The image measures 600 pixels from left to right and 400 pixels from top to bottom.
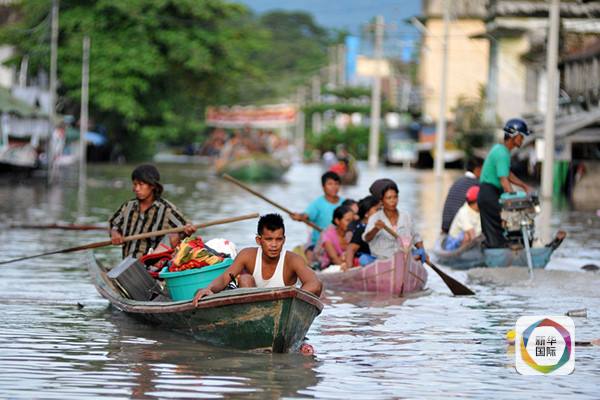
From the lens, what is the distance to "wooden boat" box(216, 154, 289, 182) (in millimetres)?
47625

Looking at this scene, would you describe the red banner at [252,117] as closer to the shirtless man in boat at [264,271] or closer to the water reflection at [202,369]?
the water reflection at [202,369]

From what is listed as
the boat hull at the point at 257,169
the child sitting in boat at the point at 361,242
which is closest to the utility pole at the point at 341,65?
the boat hull at the point at 257,169

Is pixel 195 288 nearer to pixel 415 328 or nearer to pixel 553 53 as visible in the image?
pixel 415 328

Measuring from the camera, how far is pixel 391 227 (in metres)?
14.1

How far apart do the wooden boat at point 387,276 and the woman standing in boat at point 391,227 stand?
0.15 m

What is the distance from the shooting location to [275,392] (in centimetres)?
908

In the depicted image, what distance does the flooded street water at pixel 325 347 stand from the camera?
363 inches

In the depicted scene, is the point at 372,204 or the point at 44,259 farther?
the point at 44,259

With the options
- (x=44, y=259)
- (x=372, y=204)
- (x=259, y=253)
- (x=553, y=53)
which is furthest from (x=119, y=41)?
(x=259, y=253)

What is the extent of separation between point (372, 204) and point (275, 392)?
5.98m

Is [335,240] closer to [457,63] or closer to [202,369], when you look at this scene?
[202,369]

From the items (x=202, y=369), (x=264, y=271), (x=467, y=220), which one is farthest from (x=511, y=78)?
(x=202, y=369)

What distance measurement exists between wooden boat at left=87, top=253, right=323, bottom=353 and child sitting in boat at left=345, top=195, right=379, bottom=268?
4047 millimetres

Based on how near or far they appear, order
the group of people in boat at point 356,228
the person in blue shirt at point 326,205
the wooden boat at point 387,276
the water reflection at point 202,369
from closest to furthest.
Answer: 1. the water reflection at point 202,369
2. the group of people in boat at point 356,228
3. the wooden boat at point 387,276
4. the person in blue shirt at point 326,205
